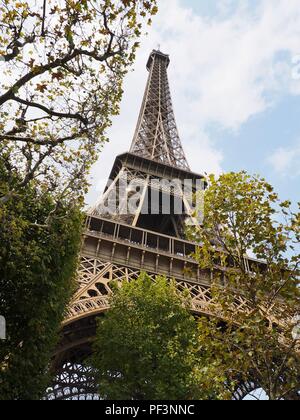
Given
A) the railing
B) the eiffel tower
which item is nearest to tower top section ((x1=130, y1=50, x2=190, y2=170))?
the eiffel tower

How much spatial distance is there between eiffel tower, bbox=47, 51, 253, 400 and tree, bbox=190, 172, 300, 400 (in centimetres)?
136

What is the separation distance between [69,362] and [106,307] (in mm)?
12819

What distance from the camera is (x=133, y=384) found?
15.4 metres

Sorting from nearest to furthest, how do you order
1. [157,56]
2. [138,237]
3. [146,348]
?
[146,348] < [138,237] < [157,56]

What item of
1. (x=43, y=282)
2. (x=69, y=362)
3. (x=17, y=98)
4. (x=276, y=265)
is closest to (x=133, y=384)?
(x=43, y=282)

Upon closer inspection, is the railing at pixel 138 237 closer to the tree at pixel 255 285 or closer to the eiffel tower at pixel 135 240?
the eiffel tower at pixel 135 240

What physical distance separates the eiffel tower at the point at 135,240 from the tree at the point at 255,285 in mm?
1363

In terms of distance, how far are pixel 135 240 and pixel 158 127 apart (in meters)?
22.2

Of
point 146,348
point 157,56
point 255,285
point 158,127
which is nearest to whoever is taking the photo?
point 255,285

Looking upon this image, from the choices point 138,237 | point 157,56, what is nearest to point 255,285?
point 138,237

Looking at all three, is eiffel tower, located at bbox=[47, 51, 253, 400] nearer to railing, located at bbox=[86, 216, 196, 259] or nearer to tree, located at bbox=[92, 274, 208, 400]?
railing, located at bbox=[86, 216, 196, 259]

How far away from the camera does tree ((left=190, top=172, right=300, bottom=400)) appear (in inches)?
332

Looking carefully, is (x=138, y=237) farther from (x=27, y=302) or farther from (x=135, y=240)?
(x=27, y=302)

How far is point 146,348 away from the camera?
15797 millimetres
